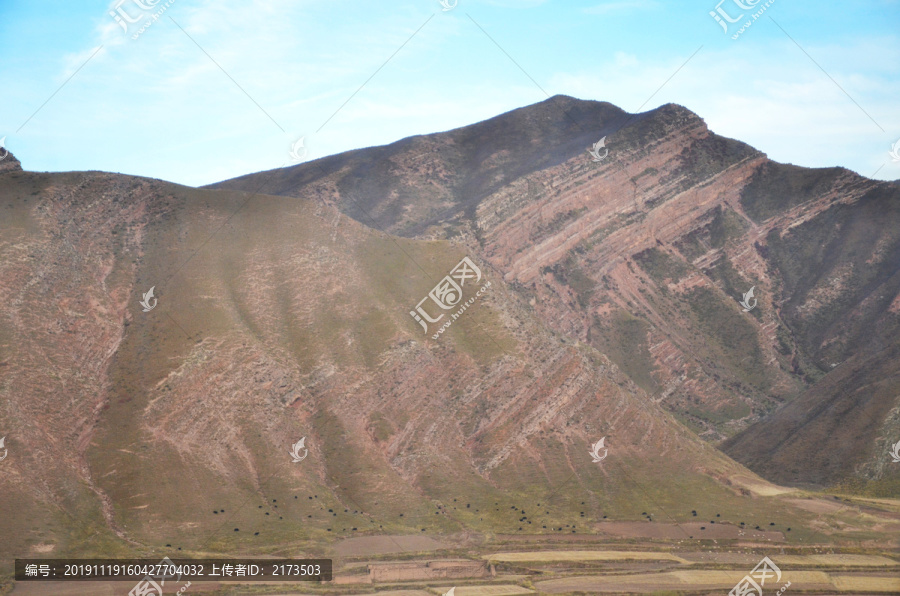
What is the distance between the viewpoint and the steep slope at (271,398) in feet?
326

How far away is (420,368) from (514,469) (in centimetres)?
1904

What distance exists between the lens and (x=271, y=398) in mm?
116562

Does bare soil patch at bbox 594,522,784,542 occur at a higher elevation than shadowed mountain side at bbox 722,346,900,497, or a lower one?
lower

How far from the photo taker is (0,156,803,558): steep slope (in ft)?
326

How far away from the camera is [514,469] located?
4751 inches

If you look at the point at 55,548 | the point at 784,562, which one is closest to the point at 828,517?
the point at 784,562

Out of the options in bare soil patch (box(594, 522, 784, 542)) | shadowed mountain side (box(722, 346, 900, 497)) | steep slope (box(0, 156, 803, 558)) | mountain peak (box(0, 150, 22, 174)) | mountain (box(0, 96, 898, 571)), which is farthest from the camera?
mountain peak (box(0, 150, 22, 174))

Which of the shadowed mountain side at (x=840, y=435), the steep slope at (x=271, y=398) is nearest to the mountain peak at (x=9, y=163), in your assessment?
the steep slope at (x=271, y=398)

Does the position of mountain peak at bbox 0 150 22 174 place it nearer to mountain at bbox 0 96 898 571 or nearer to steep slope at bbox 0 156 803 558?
mountain at bbox 0 96 898 571

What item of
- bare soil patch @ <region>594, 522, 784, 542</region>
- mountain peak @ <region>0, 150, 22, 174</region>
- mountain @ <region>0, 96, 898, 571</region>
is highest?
mountain peak @ <region>0, 150, 22, 174</region>

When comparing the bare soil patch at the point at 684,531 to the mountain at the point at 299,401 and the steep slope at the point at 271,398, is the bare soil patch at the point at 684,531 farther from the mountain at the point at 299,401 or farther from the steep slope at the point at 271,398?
the steep slope at the point at 271,398

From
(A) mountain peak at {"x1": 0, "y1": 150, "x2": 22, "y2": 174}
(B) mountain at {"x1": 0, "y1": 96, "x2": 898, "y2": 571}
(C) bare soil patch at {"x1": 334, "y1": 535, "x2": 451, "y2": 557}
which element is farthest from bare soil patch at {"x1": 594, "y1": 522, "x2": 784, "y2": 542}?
(A) mountain peak at {"x1": 0, "y1": 150, "x2": 22, "y2": 174}

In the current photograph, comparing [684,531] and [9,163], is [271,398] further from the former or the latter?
[9,163]

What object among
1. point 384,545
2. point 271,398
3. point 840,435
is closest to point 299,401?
point 271,398
